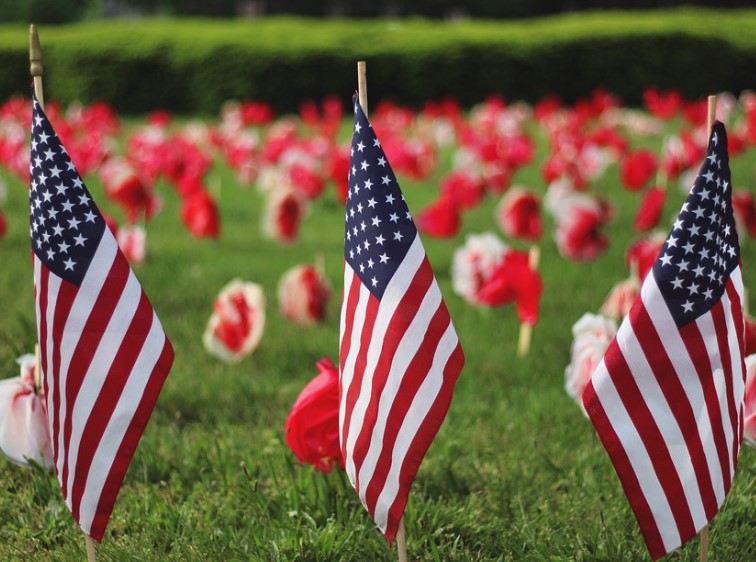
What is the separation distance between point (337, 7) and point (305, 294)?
3998 cm

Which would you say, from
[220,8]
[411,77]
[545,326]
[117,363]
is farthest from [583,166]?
[220,8]

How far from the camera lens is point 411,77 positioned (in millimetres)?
15047

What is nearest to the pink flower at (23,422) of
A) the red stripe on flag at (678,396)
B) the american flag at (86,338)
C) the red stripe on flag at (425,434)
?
the american flag at (86,338)

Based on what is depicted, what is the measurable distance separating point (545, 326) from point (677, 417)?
7.84 feet

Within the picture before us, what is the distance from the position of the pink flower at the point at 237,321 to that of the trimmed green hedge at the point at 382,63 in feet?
36.5

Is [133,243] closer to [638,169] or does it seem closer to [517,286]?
[517,286]

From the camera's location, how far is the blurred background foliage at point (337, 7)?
41344 mm

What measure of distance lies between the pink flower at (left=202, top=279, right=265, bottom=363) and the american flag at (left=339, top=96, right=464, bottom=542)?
5.08ft

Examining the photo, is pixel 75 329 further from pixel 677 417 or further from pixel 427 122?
pixel 427 122

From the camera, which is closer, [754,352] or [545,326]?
[754,352]

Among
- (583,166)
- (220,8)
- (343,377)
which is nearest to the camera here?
(343,377)

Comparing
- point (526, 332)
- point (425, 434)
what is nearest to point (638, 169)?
point (526, 332)

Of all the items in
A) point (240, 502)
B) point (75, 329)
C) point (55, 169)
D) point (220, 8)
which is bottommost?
point (240, 502)

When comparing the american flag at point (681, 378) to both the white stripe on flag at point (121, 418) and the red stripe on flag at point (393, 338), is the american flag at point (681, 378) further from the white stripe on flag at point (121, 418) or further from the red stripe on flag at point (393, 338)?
the white stripe on flag at point (121, 418)
